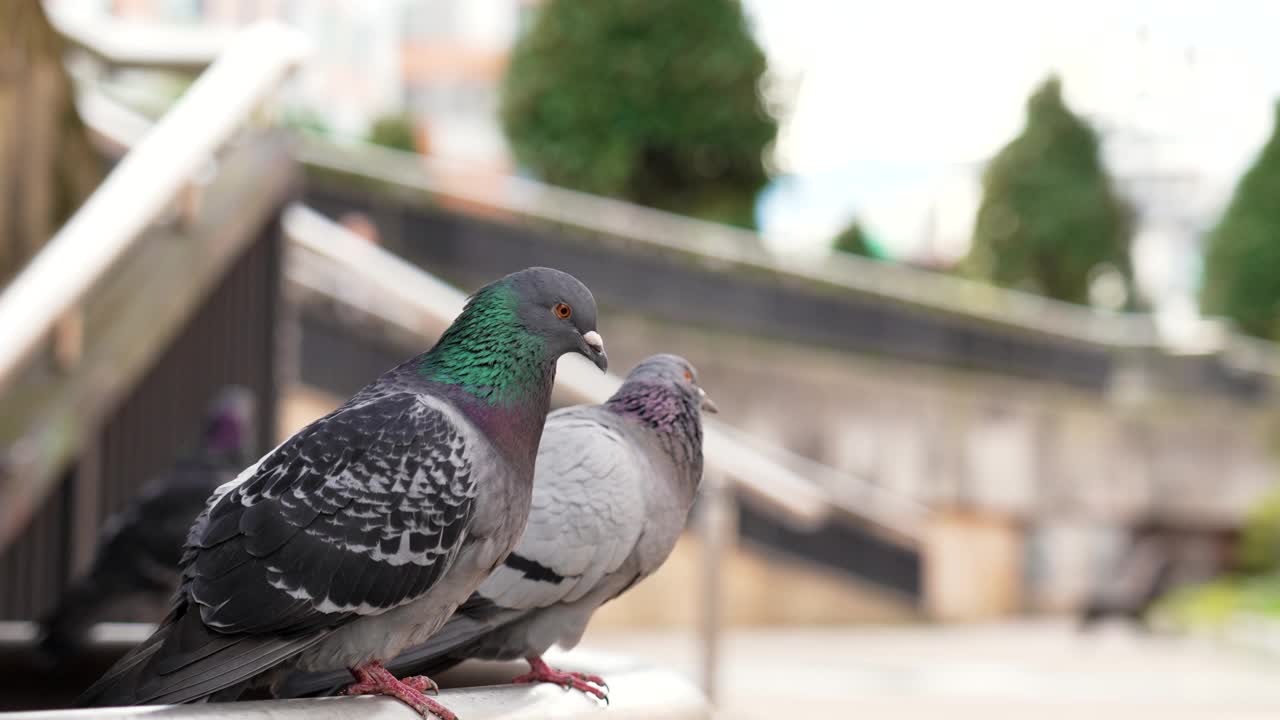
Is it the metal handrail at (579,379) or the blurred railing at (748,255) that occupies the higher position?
the blurred railing at (748,255)

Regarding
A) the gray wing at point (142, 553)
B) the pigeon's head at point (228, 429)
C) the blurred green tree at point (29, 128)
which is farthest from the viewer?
the blurred green tree at point (29, 128)

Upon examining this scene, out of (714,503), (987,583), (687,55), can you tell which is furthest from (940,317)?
(714,503)

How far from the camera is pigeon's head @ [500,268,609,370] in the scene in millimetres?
1485

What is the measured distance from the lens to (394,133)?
26.6m

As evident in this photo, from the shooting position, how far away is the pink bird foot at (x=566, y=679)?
163 cm

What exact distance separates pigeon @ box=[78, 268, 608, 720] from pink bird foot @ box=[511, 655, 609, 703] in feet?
0.62

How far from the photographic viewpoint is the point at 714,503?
18.8 feet

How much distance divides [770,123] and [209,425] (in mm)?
16056

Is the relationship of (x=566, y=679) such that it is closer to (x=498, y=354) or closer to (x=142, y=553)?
(x=498, y=354)

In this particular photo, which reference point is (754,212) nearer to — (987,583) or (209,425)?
(987,583)

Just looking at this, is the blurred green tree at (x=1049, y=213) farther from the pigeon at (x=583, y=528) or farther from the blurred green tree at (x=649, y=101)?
the pigeon at (x=583, y=528)

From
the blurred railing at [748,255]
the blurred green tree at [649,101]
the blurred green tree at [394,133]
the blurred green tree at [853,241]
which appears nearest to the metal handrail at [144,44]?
the blurred railing at [748,255]

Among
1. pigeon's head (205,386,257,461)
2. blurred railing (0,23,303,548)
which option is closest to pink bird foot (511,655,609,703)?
blurred railing (0,23,303,548)

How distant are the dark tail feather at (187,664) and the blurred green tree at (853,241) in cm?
2048
